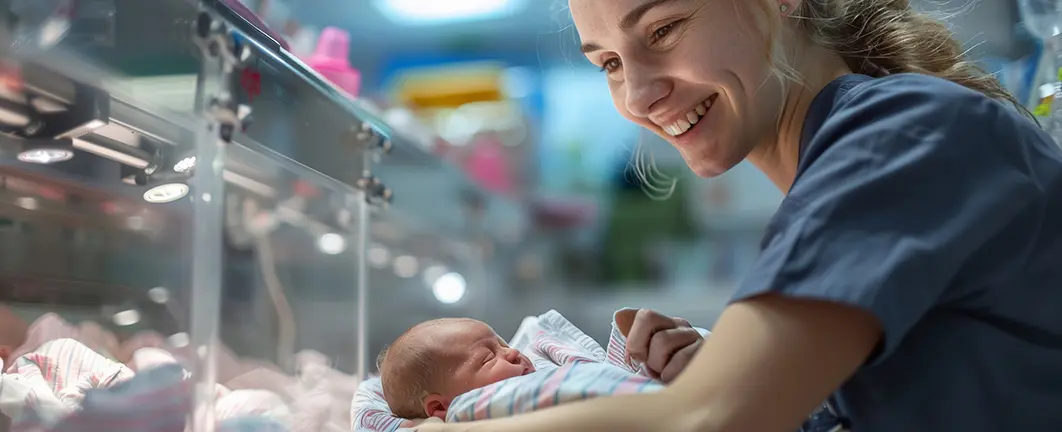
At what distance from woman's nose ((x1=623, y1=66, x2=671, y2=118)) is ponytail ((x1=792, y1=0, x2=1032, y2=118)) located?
0.51 ft

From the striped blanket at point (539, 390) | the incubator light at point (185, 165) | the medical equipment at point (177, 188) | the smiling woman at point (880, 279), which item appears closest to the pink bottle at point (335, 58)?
the medical equipment at point (177, 188)

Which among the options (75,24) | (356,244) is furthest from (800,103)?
(356,244)

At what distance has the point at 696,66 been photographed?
34.5 inches

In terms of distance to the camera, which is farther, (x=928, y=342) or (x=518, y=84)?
(x=518, y=84)

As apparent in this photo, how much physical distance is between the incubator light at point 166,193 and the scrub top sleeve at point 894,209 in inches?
38.7

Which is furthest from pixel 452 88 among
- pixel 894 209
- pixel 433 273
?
pixel 894 209

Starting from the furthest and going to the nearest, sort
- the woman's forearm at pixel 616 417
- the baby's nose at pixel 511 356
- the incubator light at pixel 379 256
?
the incubator light at pixel 379 256 < the baby's nose at pixel 511 356 < the woman's forearm at pixel 616 417

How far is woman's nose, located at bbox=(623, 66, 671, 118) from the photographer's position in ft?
3.01

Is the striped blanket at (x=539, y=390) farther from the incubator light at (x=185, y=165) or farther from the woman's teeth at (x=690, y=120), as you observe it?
the incubator light at (x=185, y=165)

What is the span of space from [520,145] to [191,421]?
2417 mm

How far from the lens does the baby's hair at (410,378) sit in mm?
1076

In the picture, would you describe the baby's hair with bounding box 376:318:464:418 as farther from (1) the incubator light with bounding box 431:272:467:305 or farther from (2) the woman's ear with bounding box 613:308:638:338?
(1) the incubator light with bounding box 431:272:467:305

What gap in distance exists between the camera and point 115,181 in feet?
4.03

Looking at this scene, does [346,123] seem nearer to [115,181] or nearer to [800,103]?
[115,181]
